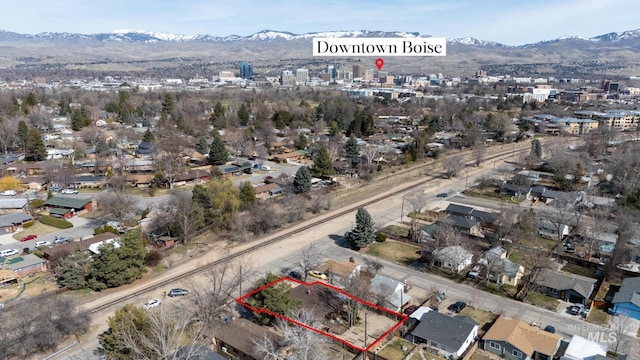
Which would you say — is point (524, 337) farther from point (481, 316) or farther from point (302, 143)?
point (302, 143)

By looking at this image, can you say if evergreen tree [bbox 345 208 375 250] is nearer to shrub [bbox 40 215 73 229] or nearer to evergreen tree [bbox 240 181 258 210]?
evergreen tree [bbox 240 181 258 210]

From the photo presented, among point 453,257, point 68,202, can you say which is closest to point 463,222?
point 453,257

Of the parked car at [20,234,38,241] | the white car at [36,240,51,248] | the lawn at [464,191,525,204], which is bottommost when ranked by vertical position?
the parked car at [20,234,38,241]

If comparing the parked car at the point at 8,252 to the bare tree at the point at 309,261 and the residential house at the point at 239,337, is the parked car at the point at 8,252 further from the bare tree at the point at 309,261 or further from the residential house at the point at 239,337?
the bare tree at the point at 309,261

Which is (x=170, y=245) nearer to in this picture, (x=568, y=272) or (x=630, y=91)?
(x=568, y=272)

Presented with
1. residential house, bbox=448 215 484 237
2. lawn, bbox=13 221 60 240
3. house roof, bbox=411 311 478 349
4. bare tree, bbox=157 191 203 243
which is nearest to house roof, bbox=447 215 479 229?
residential house, bbox=448 215 484 237

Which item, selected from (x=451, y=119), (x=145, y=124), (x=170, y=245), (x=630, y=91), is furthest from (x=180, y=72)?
(x=170, y=245)
